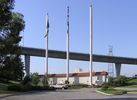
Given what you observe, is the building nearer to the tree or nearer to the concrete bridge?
the concrete bridge

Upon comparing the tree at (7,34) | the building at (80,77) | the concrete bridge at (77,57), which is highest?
the concrete bridge at (77,57)

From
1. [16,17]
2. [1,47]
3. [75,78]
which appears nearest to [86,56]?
[75,78]

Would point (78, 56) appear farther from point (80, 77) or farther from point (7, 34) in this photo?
point (7, 34)

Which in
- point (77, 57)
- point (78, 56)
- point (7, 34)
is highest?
point (78, 56)

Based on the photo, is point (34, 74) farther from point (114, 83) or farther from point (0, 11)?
point (0, 11)

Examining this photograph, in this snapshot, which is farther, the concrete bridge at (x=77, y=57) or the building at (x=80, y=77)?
the building at (x=80, y=77)

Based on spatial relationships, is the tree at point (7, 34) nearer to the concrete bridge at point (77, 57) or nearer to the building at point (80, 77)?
the concrete bridge at point (77, 57)

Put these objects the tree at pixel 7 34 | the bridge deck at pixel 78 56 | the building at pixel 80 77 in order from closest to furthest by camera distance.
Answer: the tree at pixel 7 34
the bridge deck at pixel 78 56
the building at pixel 80 77

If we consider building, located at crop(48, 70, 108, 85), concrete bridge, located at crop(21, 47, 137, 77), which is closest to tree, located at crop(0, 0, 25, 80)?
concrete bridge, located at crop(21, 47, 137, 77)

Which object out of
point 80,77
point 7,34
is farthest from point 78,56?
point 7,34

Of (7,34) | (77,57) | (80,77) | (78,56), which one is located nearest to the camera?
(7,34)

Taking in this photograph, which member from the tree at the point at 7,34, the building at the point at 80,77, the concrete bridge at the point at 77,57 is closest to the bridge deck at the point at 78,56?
the concrete bridge at the point at 77,57

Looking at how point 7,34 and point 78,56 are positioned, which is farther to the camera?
point 78,56

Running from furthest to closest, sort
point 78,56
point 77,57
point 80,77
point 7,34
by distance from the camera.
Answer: point 80,77, point 78,56, point 77,57, point 7,34
